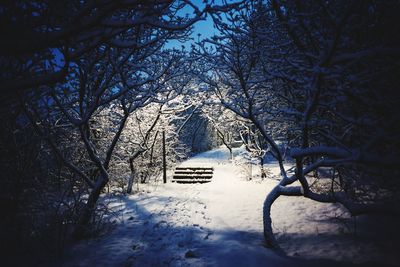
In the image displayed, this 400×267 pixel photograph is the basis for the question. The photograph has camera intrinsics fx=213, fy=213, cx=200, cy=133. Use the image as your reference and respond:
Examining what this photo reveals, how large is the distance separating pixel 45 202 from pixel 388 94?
718 centimetres

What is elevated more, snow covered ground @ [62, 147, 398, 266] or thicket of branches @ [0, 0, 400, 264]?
thicket of branches @ [0, 0, 400, 264]

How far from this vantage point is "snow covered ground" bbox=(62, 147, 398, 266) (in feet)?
14.1

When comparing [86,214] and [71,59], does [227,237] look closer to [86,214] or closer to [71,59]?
[86,214]

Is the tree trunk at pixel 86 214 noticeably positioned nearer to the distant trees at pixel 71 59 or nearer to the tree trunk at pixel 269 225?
the distant trees at pixel 71 59

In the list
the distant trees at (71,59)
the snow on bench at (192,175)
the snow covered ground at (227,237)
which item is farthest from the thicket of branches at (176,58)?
the snow on bench at (192,175)

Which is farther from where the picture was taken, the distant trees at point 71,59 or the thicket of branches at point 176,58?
the thicket of branches at point 176,58

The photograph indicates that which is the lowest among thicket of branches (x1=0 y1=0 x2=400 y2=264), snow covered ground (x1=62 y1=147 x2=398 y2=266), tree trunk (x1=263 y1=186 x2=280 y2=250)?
snow covered ground (x1=62 y1=147 x2=398 y2=266)

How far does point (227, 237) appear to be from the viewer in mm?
5566

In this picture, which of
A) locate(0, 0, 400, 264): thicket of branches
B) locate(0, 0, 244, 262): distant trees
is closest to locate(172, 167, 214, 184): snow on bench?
locate(0, 0, 244, 262): distant trees

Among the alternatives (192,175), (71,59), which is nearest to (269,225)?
(71,59)

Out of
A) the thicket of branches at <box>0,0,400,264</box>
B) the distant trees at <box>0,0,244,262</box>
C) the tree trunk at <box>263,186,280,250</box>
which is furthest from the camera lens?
the tree trunk at <box>263,186,280,250</box>

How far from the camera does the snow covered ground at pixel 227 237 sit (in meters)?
4.29

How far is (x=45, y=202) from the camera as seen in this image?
4836mm

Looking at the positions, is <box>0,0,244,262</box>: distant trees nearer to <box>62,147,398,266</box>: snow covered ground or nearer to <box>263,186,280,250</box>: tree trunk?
<box>62,147,398,266</box>: snow covered ground
